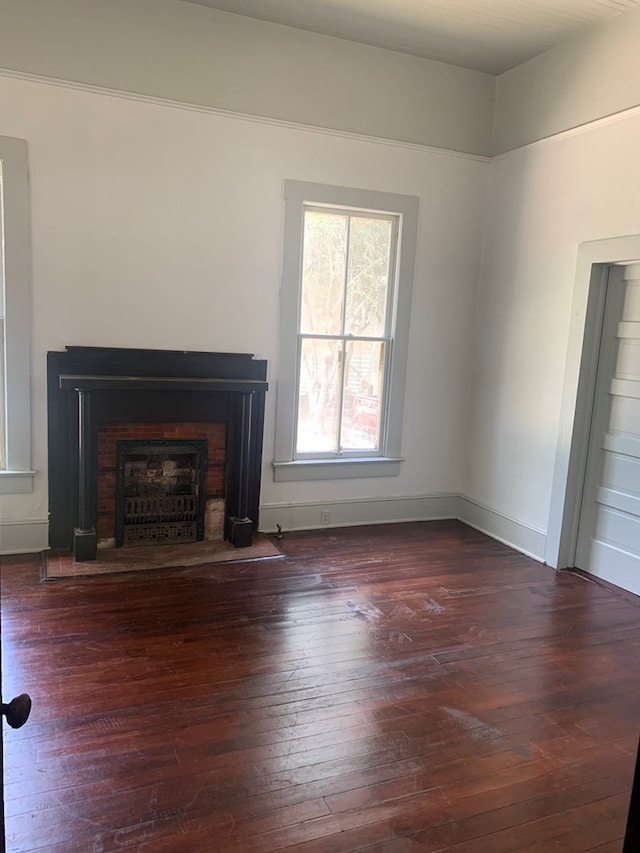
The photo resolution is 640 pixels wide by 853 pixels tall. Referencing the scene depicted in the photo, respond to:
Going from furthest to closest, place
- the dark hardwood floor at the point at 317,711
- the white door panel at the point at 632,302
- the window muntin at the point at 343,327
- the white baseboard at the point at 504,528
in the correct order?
the window muntin at the point at 343,327, the white baseboard at the point at 504,528, the white door panel at the point at 632,302, the dark hardwood floor at the point at 317,711

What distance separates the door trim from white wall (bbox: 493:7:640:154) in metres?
0.87

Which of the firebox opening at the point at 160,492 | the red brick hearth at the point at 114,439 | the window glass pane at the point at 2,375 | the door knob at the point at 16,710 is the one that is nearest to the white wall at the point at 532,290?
the red brick hearth at the point at 114,439

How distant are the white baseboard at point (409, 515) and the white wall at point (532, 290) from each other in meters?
0.06

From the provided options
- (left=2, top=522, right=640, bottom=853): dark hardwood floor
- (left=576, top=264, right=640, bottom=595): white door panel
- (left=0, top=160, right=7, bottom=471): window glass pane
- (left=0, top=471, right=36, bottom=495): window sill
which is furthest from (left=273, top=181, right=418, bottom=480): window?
(left=0, top=160, right=7, bottom=471): window glass pane

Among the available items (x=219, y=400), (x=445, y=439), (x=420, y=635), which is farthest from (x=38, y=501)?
(x=445, y=439)

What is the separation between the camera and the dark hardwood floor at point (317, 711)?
1.96m

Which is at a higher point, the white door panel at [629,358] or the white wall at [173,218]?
the white wall at [173,218]

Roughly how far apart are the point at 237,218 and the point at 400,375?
1672mm

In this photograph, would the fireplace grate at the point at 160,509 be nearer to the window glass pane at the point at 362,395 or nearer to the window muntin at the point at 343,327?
the window muntin at the point at 343,327

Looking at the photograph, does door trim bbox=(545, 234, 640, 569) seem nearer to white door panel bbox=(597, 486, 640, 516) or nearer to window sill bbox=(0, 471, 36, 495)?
white door panel bbox=(597, 486, 640, 516)

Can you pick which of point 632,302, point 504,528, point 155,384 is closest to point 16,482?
point 155,384

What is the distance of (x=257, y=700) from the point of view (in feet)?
8.44

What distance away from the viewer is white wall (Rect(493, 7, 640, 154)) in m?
3.74

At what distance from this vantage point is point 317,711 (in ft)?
8.30
